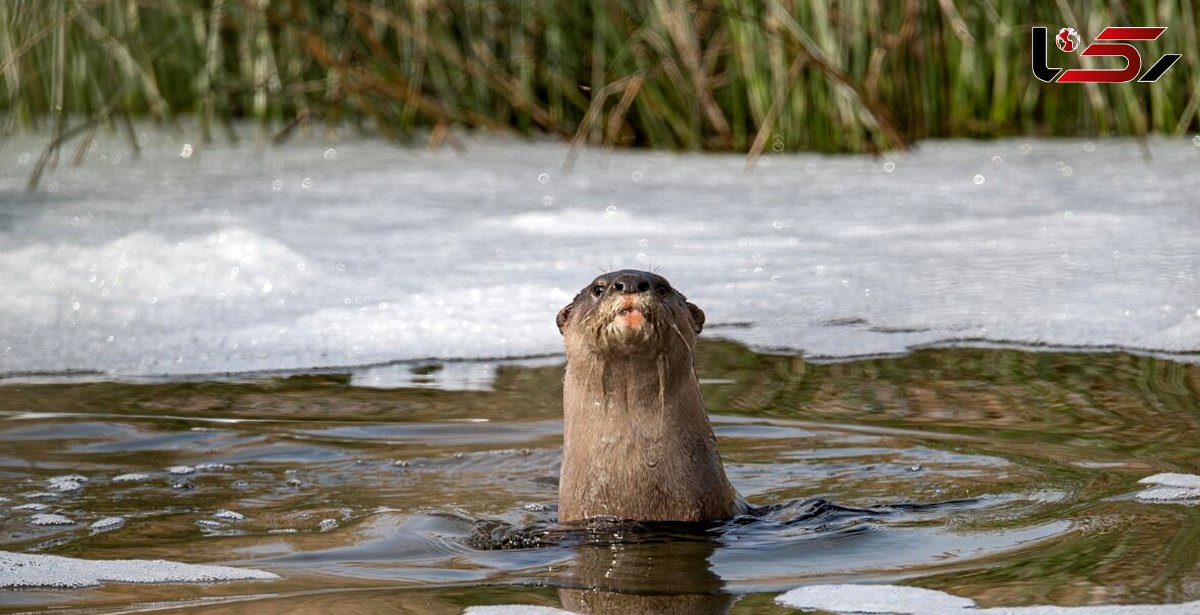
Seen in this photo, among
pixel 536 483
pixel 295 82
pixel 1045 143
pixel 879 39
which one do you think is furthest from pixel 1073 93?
pixel 536 483

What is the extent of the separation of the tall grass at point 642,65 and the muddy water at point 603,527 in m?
2.69

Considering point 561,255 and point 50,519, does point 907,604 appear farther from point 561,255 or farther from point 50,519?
point 561,255

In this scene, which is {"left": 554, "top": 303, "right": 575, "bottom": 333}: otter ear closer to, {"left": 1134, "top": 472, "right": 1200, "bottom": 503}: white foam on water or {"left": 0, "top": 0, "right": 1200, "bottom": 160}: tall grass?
{"left": 1134, "top": 472, "right": 1200, "bottom": 503}: white foam on water

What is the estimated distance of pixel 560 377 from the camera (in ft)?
14.0

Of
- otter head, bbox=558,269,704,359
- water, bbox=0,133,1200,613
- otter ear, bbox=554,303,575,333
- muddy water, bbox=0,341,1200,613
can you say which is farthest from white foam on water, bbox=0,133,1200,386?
otter head, bbox=558,269,704,359

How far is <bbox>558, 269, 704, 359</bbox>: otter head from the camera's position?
315 centimetres

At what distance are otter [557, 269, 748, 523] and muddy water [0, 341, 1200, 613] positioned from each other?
0.37 ft

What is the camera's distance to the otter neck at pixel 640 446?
3131 mm

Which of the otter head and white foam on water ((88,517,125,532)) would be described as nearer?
white foam on water ((88,517,125,532))

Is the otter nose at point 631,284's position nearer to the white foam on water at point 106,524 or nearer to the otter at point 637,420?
the otter at point 637,420

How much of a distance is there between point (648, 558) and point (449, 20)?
18.3 ft

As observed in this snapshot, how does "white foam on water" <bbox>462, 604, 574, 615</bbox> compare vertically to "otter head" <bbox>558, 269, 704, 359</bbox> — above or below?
below
